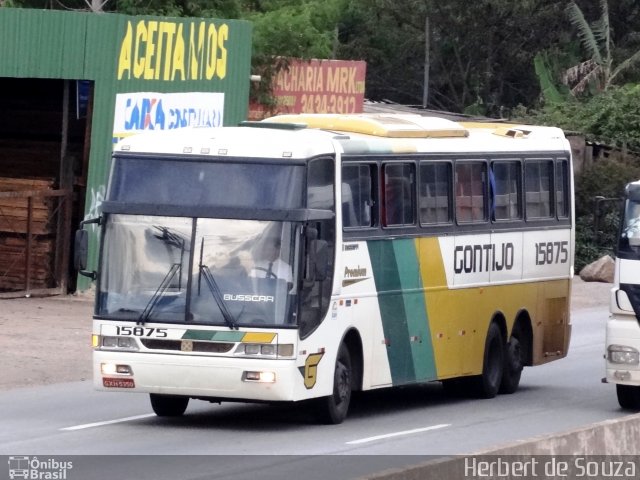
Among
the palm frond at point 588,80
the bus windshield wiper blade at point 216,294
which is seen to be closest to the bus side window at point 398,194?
the bus windshield wiper blade at point 216,294

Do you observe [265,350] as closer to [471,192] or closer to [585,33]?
[471,192]

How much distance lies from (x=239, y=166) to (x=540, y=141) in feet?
20.7

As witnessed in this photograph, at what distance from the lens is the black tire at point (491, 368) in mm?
17531

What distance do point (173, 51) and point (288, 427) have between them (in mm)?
13189

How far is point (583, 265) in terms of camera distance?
1551 inches

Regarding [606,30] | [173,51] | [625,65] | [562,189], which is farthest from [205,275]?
[606,30]

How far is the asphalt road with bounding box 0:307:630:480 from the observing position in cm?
1205

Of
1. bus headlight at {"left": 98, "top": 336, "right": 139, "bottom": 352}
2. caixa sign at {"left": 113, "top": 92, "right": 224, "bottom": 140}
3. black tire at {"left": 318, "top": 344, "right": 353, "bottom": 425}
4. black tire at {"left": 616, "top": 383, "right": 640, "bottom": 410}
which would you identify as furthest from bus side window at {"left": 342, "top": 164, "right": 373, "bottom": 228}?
caixa sign at {"left": 113, "top": 92, "right": 224, "bottom": 140}

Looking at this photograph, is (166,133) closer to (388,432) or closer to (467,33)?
(388,432)

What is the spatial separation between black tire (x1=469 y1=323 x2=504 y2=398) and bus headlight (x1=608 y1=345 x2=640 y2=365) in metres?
2.16

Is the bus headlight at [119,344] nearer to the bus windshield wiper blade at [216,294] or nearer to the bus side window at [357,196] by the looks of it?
the bus windshield wiper blade at [216,294]

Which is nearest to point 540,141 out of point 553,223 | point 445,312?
point 553,223

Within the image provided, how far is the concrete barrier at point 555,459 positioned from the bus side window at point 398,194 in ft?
17.9

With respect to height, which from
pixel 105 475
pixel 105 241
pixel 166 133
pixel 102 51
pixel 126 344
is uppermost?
pixel 102 51
